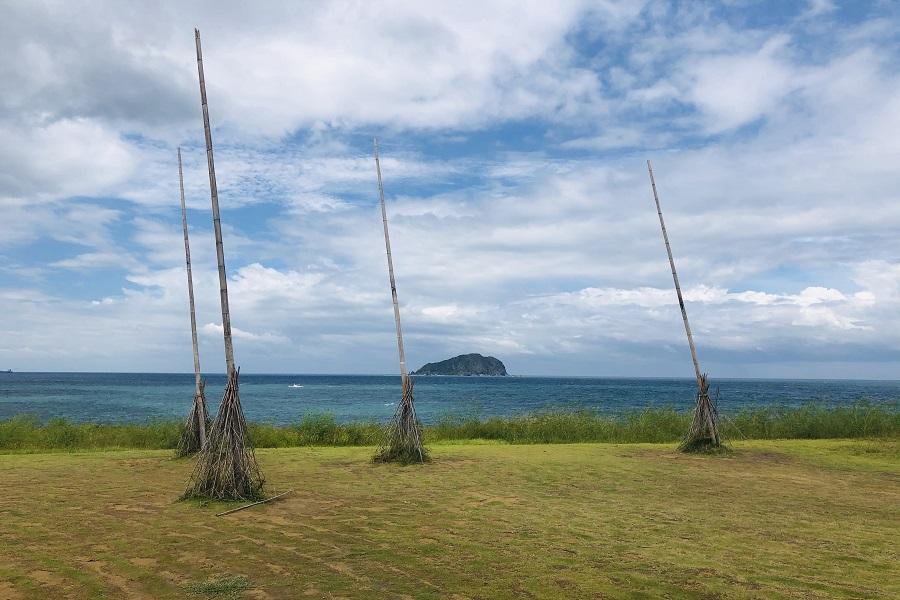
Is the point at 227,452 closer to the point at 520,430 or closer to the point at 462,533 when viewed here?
the point at 462,533

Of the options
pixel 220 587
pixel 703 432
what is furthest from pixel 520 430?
pixel 220 587

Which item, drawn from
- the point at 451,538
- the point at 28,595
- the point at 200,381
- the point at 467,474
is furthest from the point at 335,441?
the point at 28,595

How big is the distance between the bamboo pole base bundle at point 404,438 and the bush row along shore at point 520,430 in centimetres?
449

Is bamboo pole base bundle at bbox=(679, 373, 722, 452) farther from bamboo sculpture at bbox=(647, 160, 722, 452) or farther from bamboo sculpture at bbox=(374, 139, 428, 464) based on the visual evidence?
bamboo sculpture at bbox=(374, 139, 428, 464)

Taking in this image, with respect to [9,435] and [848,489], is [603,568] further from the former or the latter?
[9,435]

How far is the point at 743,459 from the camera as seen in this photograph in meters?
12.0

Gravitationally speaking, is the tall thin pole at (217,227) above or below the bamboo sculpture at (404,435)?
above

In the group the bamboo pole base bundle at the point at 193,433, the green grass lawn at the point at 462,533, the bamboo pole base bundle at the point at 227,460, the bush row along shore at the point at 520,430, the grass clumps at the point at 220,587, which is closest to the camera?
the grass clumps at the point at 220,587

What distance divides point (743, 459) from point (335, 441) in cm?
933

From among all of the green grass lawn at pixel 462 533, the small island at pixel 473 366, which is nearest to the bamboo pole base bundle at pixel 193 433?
the green grass lawn at pixel 462 533

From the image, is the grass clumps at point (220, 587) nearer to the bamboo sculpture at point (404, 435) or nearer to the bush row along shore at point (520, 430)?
the bamboo sculpture at point (404, 435)

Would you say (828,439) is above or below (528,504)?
below

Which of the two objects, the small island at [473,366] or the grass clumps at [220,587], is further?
the small island at [473,366]

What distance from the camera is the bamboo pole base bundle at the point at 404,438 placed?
11328 millimetres
